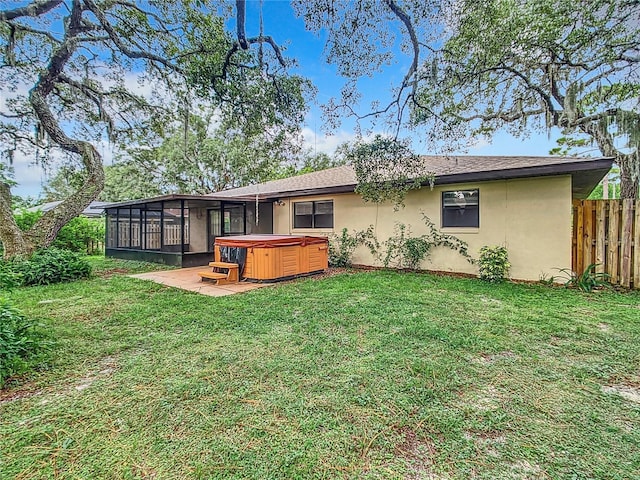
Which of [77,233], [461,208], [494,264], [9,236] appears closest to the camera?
[494,264]

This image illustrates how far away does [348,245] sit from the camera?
31.8ft

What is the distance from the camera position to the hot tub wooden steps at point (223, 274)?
7.03m

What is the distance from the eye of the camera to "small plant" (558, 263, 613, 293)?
6.06 metres

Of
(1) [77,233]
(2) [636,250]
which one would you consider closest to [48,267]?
(1) [77,233]

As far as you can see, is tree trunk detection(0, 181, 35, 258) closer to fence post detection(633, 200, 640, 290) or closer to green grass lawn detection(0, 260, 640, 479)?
green grass lawn detection(0, 260, 640, 479)

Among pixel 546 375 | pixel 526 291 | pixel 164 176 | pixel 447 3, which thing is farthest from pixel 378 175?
pixel 164 176

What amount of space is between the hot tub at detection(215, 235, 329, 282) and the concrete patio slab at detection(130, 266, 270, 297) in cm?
35

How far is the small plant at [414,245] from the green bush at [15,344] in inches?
287

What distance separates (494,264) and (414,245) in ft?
6.36

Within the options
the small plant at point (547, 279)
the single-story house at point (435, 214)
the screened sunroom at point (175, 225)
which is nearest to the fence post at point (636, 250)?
the single-story house at point (435, 214)

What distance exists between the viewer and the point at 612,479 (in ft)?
5.16

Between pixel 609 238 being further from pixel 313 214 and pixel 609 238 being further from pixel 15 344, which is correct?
pixel 15 344

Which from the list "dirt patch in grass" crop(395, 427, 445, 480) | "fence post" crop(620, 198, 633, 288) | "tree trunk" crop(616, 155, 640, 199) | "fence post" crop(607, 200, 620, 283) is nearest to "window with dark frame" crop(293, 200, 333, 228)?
"fence post" crop(607, 200, 620, 283)

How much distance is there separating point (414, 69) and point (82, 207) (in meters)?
8.91
